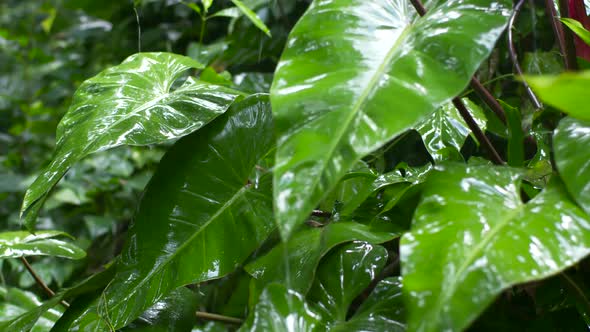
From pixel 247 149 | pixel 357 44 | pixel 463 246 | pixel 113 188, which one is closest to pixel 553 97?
pixel 463 246

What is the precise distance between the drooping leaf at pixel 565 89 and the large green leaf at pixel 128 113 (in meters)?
0.47

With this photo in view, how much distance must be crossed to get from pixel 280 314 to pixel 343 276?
15 centimetres

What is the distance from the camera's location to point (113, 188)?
1993 mm

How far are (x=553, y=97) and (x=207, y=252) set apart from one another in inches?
19.3

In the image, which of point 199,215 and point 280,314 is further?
point 199,215

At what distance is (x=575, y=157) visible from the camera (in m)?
0.54

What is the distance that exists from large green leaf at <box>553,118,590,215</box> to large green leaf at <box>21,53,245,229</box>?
1.41ft

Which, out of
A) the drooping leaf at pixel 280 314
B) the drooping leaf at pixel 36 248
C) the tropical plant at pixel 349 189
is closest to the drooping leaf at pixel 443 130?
the tropical plant at pixel 349 189

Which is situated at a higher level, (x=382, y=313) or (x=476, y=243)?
(x=476, y=243)

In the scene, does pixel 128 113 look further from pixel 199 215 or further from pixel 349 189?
pixel 349 189

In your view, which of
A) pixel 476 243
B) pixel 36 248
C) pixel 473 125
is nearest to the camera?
pixel 476 243

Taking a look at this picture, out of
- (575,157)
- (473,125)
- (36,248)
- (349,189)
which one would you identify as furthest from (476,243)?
(36,248)

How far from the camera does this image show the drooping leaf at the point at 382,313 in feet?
2.03

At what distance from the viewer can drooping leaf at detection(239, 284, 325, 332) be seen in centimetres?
58
